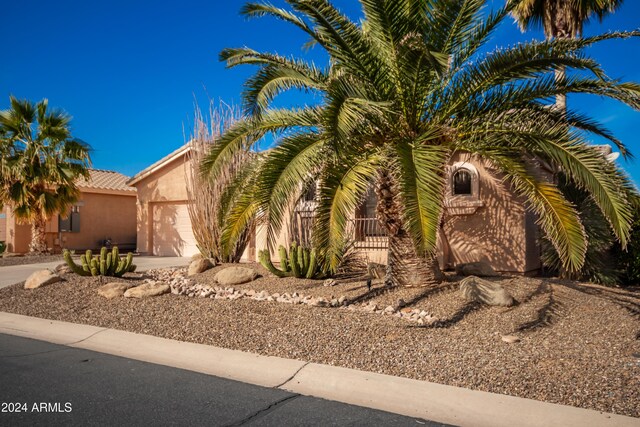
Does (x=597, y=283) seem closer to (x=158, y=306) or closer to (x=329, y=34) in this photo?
(x=329, y=34)

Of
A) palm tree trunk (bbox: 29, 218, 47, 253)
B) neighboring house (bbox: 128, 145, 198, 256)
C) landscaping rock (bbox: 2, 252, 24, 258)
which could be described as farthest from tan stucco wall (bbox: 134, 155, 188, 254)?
landscaping rock (bbox: 2, 252, 24, 258)

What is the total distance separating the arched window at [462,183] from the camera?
12469 millimetres

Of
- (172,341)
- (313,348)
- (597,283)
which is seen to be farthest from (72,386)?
(597,283)

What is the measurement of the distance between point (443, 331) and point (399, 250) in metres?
2.44

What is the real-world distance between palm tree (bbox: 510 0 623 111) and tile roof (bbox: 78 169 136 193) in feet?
57.7

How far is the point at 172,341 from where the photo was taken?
23.0 ft

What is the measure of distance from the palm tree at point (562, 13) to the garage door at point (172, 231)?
13549 mm

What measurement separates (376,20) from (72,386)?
20.7 feet

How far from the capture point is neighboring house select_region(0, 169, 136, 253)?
70.4ft

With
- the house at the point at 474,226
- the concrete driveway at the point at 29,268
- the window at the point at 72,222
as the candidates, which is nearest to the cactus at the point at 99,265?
the concrete driveway at the point at 29,268

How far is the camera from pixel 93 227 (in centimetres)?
2303

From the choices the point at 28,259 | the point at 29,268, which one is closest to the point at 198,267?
the point at 29,268

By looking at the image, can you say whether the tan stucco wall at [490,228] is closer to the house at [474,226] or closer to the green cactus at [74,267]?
the house at [474,226]

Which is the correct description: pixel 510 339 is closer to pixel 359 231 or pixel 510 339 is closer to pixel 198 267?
pixel 359 231
